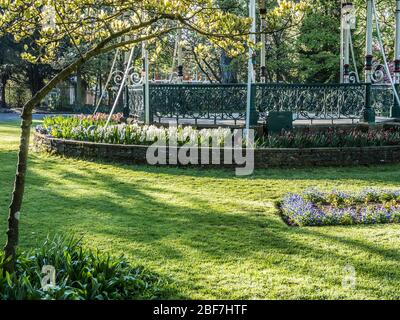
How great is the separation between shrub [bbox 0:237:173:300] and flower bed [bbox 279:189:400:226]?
2.91m

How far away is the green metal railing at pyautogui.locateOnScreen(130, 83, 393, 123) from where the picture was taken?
44.8ft

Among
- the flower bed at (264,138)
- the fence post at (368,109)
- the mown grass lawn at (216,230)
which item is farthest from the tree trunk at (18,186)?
the fence post at (368,109)

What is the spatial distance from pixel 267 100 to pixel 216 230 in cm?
764

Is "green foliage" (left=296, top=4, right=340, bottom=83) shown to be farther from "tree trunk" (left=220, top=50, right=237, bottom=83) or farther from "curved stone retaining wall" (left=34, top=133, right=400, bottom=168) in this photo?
"curved stone retaining wall" (left=34, top=133, right=400, bottom=168)

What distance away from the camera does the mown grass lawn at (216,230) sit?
190 inches

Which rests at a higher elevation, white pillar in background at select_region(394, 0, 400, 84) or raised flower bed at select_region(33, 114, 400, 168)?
Result: white pillar in background at select_region(394, 0, 400, 84)

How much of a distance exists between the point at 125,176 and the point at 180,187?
1.59 m

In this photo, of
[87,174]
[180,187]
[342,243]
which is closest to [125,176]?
[87,174]

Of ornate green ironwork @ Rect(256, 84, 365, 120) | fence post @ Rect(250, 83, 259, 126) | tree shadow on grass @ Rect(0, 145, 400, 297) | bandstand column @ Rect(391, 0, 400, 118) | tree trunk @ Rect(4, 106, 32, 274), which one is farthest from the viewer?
bandstand column @ Rect(391, 0, 400, 118)

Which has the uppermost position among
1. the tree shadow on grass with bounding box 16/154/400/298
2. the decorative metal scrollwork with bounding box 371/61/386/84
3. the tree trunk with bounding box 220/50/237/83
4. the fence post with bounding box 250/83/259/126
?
the tree trunk with bounding box 220/50/237/83

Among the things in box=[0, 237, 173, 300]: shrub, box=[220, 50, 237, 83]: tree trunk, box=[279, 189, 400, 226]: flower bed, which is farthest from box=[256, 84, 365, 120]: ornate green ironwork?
box=[220, 50, 237, 83]: tree trunk

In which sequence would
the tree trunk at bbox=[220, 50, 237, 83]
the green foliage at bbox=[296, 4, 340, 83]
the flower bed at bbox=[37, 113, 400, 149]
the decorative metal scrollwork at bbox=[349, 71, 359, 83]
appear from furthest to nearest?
the tree trunk at bbox=[220, 50, 237, 83]
the green foliage at bbox=[296, 4, 340, 83]
the decorative metal scrollwork at bbox=[349, 71, 359, 83]
the flower bed at bbox=[37, 113, 400, 149]

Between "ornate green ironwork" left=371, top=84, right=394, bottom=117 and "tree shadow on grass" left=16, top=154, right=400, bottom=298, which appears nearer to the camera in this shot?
"tree shadow on grass" left=16, top=154, right=400, bottom=298

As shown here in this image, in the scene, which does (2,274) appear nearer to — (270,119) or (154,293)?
(154,293)
